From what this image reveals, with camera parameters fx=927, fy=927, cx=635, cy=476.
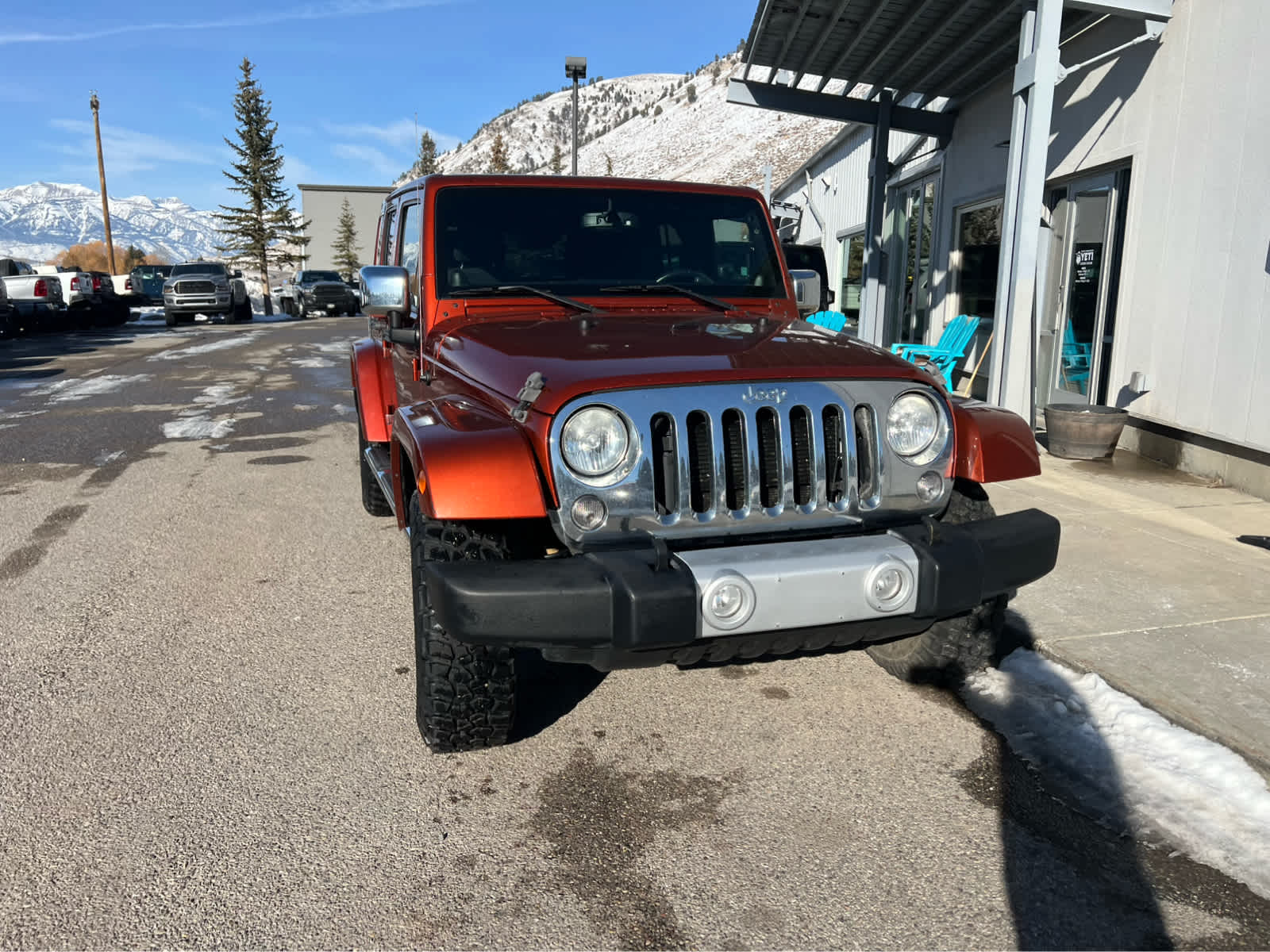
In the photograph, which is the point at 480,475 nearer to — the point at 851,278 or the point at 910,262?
the point at 910,262

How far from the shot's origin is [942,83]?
10.9 metres

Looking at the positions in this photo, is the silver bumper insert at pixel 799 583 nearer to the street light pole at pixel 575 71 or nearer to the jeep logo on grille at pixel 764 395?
the jeep logo on grille at pixel 764 395

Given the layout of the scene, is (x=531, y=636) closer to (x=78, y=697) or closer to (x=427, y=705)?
(x=427, y=705)

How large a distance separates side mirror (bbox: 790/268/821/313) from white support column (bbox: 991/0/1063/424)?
12.8ft

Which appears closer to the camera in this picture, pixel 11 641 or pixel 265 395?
pixel 11 641

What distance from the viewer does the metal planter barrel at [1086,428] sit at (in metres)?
7.21

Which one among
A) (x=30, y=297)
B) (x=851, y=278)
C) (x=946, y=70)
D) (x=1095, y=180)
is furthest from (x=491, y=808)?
(x=30, y=297)

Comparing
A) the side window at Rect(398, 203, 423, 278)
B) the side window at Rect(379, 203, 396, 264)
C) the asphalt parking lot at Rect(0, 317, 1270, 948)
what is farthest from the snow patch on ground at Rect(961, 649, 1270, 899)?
the side window at Rect(379, 203, 396, 264)

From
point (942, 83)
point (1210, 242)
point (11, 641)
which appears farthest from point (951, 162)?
point (11, 641)

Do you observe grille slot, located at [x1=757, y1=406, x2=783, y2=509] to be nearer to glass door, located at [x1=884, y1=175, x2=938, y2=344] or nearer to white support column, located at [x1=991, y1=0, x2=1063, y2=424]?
white support column, located at [x1=991, y1=0, x2=1063, y2=424]

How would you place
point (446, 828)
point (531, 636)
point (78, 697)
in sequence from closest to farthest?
point (531, 636), point (446, 828), point (78, 697)

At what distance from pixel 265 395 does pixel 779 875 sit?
10981 mm

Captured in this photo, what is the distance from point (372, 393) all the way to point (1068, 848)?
3929 millimetres

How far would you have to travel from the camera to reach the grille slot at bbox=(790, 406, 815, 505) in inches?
108
